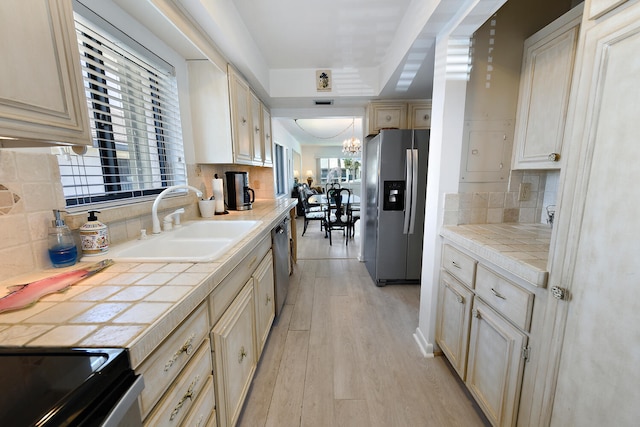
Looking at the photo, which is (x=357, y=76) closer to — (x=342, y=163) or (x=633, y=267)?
(x=633, y=267)

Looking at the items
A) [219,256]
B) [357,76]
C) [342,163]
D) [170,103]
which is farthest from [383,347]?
[342,163]

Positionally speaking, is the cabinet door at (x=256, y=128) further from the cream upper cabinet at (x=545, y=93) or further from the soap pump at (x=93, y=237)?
the cream upper cabinet at (x=545, y=93)

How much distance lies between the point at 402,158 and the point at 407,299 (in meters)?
1.46

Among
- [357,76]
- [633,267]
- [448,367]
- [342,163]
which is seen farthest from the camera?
[342,163]

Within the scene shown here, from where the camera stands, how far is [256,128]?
2574 mm

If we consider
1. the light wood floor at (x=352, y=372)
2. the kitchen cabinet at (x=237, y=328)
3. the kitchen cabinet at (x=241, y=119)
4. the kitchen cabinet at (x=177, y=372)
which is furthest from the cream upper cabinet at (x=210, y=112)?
the light wood floor at (x=352, y=372)

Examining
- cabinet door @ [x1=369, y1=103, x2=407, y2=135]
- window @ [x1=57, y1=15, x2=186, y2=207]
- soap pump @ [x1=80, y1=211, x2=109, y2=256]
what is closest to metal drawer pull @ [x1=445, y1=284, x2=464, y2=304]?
soap pump @ [x1=80, y1=211, x2=109, y2=256]

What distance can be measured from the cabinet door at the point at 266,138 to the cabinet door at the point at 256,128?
13cm

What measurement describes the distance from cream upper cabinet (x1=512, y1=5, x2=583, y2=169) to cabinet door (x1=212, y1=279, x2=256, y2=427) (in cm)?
180

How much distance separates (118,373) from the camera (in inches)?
18.9

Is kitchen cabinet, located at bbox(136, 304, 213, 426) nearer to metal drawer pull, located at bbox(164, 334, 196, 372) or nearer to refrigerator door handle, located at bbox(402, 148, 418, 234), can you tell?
metal drawer pull, located at bbox(164, 334, 196, 372)

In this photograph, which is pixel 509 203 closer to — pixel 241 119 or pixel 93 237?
pixel 241 119

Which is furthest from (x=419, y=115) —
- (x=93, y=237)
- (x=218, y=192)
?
(x=93, y=237)

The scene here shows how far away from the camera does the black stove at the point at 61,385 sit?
36 centimetres
